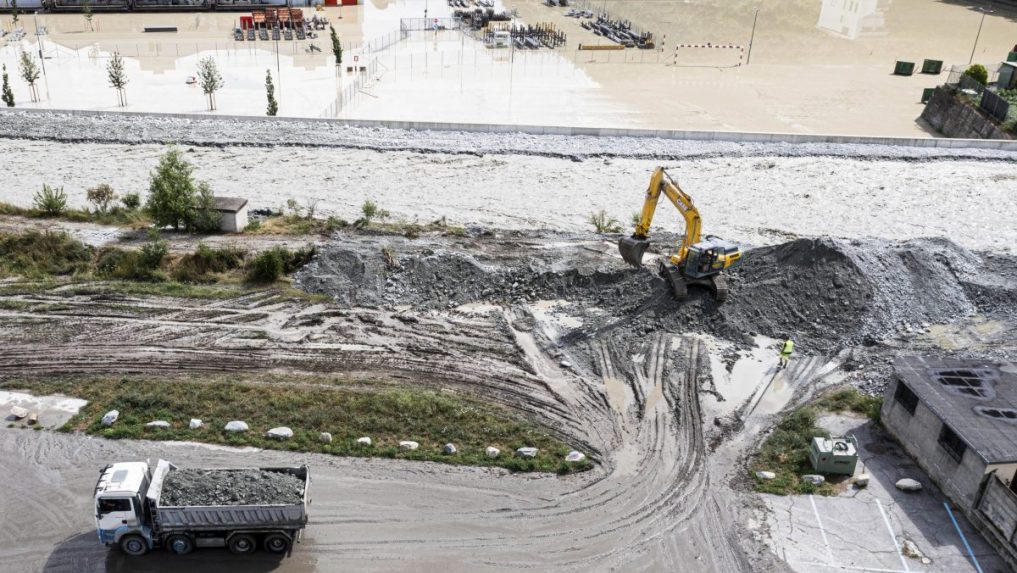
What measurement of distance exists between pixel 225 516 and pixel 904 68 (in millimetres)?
54783

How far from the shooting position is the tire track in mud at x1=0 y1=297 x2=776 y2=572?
51.0ft

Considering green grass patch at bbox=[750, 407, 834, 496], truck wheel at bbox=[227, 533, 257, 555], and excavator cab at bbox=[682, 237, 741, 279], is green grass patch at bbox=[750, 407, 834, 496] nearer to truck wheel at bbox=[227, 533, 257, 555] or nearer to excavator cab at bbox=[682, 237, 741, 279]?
excavator cab at bbox=[682, 237, 741, 279]

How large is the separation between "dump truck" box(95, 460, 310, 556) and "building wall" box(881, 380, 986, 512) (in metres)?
13.1

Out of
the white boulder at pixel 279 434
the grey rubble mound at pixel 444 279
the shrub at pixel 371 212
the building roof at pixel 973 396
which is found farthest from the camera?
the shrub at pixel 371 212

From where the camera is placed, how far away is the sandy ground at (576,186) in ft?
100.0

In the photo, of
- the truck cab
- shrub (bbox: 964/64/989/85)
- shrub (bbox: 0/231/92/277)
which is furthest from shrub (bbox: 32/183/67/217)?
shrub (bbox: 964/64/989/85)

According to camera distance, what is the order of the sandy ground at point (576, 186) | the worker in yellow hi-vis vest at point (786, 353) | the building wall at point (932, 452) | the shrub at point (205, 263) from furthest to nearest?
the sandy ground at point (576, 186), the shrub at point (205, 263), the worker in yellow hi-vis vest at point (786, 353), the building wall at point (932, 452)

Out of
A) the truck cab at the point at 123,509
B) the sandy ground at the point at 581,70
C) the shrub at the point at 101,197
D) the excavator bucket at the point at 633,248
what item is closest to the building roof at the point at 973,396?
the excavator bucket at the point at 633,248

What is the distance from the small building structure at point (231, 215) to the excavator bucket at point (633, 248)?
1320 cm

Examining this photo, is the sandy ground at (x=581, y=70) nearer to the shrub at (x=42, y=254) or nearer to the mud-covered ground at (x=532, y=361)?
the shrub at (x=42, y=254)

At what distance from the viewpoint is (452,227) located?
94.9 ft

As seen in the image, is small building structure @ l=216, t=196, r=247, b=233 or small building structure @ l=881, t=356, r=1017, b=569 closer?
small building structure @ l=881, t=356, r=1017, b=569

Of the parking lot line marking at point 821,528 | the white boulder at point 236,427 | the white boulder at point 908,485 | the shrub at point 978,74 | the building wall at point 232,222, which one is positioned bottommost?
the white boulder at point 236,427

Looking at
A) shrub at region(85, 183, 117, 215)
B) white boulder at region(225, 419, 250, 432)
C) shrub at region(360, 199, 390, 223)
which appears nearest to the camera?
white boulder at region(225, 419, 250, 432)
